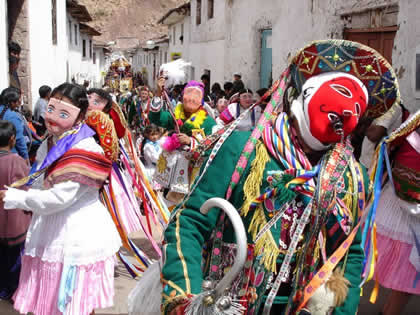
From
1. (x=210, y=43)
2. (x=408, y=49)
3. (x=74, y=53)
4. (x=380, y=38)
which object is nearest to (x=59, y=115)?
(x=408, y=49)

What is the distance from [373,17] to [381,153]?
421 cm

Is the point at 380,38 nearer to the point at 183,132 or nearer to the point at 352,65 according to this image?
the point at 183,132

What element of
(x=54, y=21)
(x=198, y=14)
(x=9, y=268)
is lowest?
(x=9, y=268)

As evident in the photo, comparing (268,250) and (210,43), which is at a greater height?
(210,43)

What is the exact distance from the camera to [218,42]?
52.3 feet

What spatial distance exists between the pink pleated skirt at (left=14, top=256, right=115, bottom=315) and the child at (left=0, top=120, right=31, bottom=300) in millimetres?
1137

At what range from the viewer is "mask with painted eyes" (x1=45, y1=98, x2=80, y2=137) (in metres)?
2.86

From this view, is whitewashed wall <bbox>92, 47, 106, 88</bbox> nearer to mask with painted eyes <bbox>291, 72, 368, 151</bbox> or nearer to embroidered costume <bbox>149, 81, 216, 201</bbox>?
embroidered costume <bbox>149, 81, 216, 201</bbox>

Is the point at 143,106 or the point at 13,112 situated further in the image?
the point at 143,106

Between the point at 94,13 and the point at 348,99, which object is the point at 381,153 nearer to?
the point at 348,99

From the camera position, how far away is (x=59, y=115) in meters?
2.86

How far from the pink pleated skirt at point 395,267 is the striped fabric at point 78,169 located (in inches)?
83.0

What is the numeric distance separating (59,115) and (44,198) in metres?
0.52

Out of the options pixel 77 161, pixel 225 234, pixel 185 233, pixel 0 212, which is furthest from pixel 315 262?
pixel 0 212
